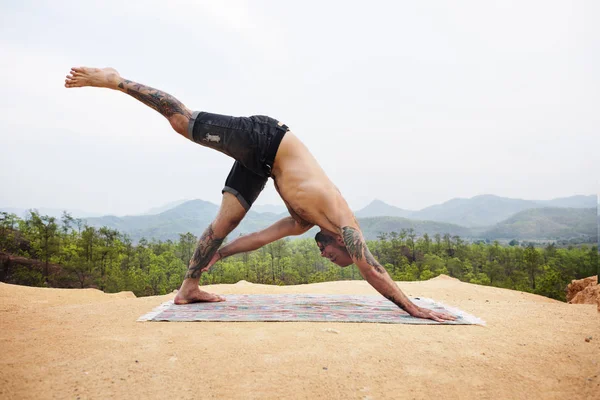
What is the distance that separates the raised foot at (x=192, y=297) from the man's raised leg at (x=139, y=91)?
186cm

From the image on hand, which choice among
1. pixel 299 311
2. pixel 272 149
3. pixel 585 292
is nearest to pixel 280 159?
pixel 272 149

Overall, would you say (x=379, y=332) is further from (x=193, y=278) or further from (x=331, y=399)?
(x=193, y=278)

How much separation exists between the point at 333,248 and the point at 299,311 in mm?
819

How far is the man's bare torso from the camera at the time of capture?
3713 millimetres

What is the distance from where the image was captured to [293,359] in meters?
2.27

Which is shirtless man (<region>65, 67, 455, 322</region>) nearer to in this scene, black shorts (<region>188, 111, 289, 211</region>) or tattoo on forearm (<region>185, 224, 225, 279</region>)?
black shorts (<region>188, 111, 289, 211</region>)

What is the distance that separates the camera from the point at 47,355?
227cm

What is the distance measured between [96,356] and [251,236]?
2465 millimetres

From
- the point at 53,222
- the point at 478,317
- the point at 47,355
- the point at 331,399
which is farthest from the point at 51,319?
the point at 53,222

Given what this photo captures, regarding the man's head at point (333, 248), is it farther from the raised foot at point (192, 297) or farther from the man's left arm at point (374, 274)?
the raised foot at point (192, 297)

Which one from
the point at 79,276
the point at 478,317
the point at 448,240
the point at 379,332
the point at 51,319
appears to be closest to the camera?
the point at 379,332

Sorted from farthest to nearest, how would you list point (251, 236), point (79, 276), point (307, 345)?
point (79, 276) → point (251, 236) → point (307, 345)

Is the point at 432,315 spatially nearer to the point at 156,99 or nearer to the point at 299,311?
the point at 299,311

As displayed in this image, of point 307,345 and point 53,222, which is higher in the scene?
point 53,222
